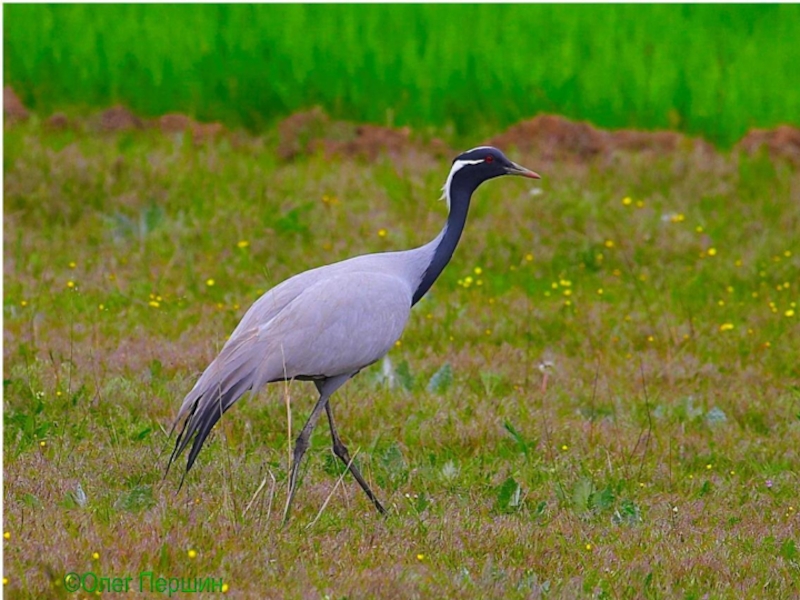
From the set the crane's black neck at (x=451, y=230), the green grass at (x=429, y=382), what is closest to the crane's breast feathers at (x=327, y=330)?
the crane's black neck at (x=451, y=230)

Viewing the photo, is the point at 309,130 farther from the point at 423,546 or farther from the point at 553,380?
the point at 423,546

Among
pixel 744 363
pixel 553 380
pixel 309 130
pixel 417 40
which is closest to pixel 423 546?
pixel 553 380

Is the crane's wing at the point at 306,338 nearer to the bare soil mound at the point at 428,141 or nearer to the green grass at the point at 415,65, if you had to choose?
the bare soil mound at the point at 428,141

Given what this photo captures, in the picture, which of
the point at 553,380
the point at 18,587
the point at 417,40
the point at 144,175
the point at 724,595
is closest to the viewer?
the point at 18,587

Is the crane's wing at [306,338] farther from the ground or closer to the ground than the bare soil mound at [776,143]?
farther from the ground

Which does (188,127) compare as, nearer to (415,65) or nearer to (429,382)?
(415,65)

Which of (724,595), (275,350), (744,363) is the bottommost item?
(744,363)

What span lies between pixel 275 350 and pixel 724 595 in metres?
1.83

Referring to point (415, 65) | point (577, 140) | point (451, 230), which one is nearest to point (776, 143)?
point (577, 140)

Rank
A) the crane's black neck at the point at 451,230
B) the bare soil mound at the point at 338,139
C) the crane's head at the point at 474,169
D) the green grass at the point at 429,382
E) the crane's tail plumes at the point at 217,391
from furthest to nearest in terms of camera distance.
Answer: the bare soil mound at the point at 338,139, the crane's head at the point at 474,169, the crane's black neck at the point at 451,230, the crane's tail plumes at the point at 217,391, the green grass at the point at 429,382

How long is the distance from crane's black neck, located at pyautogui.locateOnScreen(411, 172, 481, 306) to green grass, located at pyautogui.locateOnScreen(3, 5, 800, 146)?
15.9 ft

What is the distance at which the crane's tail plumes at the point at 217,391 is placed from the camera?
4812mm

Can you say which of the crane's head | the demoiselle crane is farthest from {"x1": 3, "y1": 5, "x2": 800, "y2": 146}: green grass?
the demoiselle crane

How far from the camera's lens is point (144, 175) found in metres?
9.16
